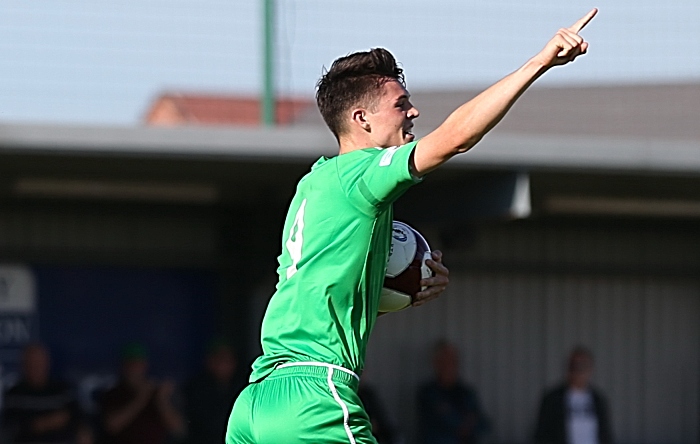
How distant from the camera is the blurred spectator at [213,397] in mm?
11359

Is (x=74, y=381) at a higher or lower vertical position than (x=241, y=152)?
lower

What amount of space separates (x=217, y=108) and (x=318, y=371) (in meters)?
9.84

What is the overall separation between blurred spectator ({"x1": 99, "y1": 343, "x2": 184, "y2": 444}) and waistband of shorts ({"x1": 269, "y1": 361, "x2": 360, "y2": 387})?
7.32 meters

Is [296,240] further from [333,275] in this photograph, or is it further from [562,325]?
[562,325]

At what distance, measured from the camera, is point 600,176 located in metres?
10.9

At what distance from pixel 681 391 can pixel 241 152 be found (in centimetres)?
620

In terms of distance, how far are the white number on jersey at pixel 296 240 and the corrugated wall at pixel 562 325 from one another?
28.8 feet

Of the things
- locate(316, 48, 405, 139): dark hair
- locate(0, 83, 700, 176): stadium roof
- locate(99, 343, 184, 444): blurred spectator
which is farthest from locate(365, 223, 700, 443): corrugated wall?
locate(316, 48, 405, 139): dark hair

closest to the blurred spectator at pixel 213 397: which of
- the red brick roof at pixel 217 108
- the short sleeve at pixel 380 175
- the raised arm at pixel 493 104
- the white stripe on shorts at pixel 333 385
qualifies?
the red brick roof at pixel 217 108

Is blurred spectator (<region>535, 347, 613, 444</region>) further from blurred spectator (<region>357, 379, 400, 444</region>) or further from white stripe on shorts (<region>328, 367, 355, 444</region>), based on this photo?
white stripe on shorts (<region>328, 367, 355, 444</region>)

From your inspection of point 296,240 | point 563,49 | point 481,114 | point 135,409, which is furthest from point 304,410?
point 135,409

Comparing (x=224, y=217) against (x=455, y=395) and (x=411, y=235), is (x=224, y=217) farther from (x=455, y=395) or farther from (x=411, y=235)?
(x=411, y=235)

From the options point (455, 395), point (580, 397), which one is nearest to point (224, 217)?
point (455, 395)

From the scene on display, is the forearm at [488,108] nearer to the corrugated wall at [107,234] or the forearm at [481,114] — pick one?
the forearm at [481,114]
